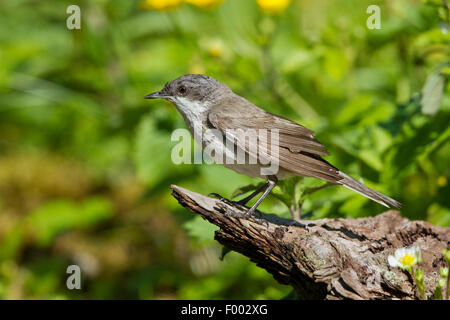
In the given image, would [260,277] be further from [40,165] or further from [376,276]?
[40,165]

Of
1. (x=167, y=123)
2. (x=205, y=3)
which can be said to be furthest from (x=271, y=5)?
(x=167, y=123)

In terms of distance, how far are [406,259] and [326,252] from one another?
453mm

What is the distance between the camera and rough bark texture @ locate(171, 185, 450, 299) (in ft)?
10.0

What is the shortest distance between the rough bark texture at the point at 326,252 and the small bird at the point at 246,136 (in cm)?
25

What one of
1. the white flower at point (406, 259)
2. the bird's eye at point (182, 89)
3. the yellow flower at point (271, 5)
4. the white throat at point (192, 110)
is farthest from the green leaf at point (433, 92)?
the yellow flower at point (271, 5)

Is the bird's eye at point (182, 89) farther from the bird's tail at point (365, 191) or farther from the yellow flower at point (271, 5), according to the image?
the yellow flower at point (271, 5)

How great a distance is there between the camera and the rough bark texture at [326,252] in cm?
305

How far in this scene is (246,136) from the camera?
367cm

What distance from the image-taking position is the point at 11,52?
659cm

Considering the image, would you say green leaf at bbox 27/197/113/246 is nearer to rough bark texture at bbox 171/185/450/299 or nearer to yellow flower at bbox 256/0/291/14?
yellow flower at bbox 256/0/291/14

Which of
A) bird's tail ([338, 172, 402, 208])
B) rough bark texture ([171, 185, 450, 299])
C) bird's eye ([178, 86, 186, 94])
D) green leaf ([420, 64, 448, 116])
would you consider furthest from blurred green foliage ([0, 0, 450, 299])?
Answer: bird's eye ([178, 86, 186, 94])

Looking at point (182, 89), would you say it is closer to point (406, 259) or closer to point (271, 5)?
point (271, 5)

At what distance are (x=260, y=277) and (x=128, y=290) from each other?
5.60 ft
